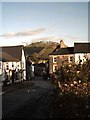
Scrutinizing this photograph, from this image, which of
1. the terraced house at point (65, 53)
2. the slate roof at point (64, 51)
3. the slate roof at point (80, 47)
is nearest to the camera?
the slate roof at point (80, 47)

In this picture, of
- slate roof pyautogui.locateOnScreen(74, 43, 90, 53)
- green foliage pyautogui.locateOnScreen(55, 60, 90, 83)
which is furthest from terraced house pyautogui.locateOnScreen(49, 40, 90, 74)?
green foliage pyautogui.locateOnScreen(55, 60, 90, 83)

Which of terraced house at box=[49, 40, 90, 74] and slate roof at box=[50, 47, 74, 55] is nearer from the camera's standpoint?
terraced house at box=[49, 40, 90, 74]

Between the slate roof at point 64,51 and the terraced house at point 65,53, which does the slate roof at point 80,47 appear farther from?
the slate roof at point 64,51

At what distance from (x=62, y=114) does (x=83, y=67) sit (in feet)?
12.2

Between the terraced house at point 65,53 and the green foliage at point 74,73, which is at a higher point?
the terraced house at point 65,53

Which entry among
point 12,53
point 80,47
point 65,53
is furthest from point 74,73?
point 65,53

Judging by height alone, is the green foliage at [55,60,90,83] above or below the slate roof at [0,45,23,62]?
below

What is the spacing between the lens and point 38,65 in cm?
7838

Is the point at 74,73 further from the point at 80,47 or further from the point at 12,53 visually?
the point at 12,53

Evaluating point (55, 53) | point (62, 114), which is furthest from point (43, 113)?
point (55, 53)

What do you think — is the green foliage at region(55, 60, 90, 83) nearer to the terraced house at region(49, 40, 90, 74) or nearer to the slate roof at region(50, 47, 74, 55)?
the terraced house at region(49, 40, 90, 74)

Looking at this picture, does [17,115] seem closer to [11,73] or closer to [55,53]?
[11,73]

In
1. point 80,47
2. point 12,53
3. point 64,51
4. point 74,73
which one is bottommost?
point 74,73

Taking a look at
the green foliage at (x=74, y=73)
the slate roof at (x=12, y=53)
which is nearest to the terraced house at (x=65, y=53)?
the slate roof at (x=12, y=53)
